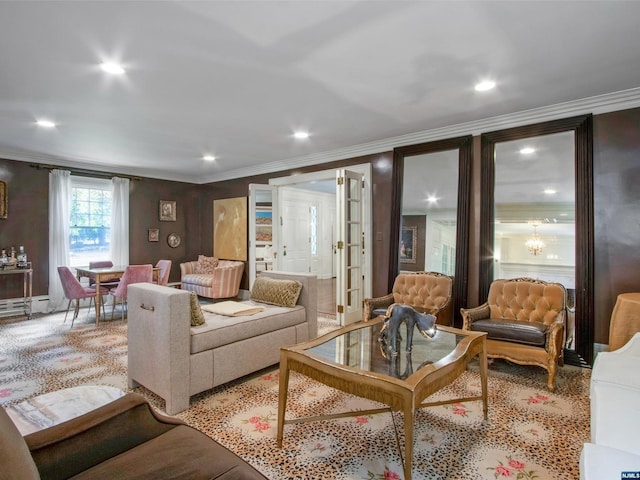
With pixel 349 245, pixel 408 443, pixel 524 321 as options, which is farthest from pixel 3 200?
pixel 524 321

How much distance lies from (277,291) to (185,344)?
1.20 meters

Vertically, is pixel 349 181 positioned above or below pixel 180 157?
below

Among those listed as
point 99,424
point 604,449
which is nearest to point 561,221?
point 604,449

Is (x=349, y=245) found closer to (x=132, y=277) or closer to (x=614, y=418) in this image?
(x=132, y=277)

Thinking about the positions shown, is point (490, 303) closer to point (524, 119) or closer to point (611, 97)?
point (524, 119)

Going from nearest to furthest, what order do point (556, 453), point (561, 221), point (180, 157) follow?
1. point (556, 453)
2. point (561, 221)
3. point (180, 157)

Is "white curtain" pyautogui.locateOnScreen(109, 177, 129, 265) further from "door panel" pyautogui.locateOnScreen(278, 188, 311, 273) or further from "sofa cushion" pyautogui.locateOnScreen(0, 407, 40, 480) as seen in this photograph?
"sofa cushion" pyautogui.locateOnScreen(0, 407, 40, 480)

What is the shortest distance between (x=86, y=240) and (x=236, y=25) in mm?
5583

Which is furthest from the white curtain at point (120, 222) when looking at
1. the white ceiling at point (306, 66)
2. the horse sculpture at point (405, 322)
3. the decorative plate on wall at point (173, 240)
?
the horse sculpture at point (405, 322)

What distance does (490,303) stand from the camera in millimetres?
3564

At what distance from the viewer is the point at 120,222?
6406mm

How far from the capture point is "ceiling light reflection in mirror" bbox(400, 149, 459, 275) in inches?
164

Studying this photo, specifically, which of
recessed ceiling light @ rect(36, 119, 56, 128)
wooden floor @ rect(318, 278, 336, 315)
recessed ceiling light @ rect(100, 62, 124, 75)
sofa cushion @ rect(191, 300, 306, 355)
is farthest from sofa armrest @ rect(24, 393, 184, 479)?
wooden floor @ rect(318, 278, 336, 315)

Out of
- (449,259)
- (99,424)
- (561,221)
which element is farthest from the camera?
(449,259)
